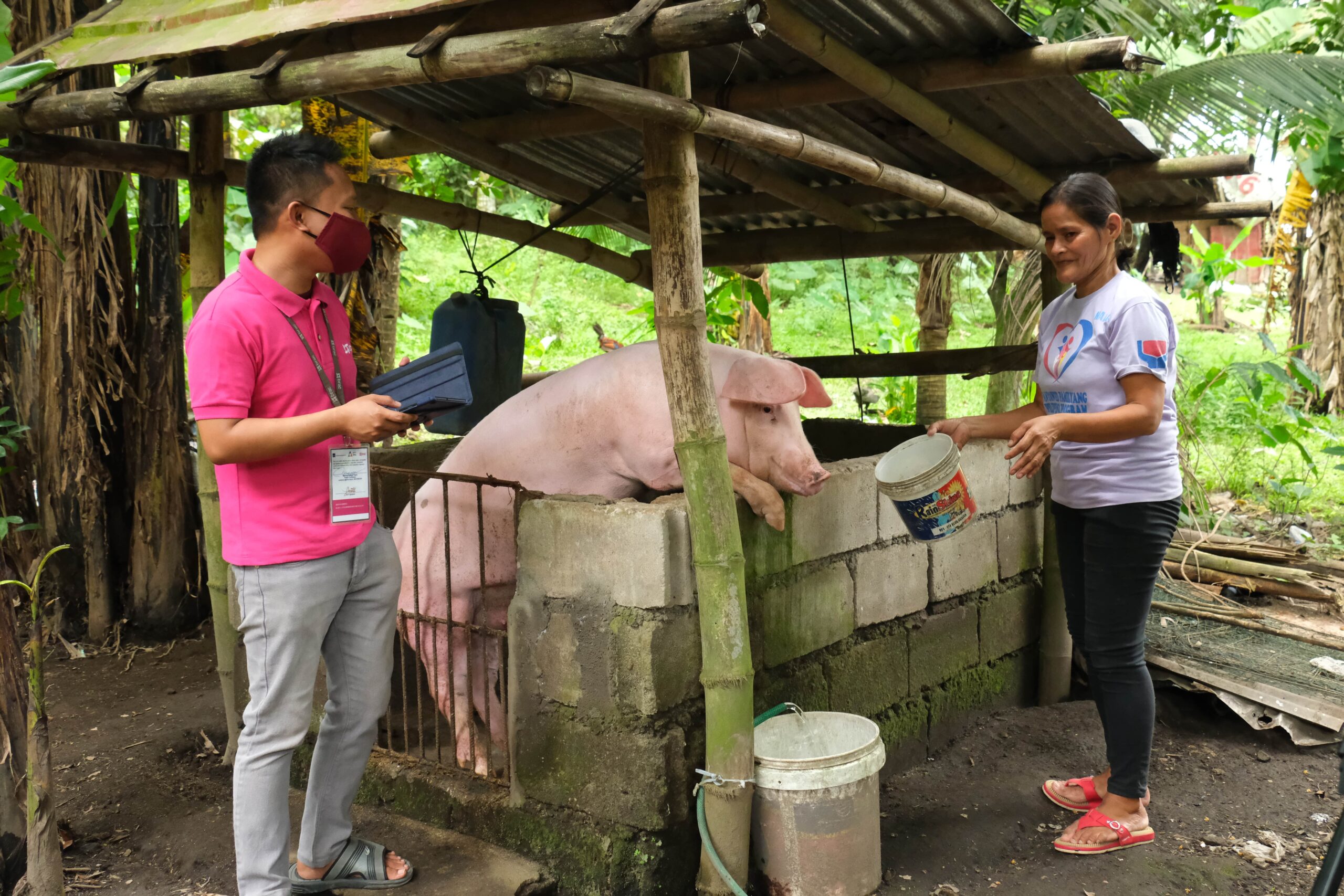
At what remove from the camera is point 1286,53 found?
6.36 m

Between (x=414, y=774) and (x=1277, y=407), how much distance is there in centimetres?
Answer: 1069

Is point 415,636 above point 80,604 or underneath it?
above

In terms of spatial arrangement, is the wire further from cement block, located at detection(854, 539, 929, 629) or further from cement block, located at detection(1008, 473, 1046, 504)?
cement block, located at detection(1008, 473, 1046, 504)

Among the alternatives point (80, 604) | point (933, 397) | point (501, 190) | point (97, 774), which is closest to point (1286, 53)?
point (933, 397)

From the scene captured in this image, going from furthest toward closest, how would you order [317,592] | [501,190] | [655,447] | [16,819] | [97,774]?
[501,190], [97,774], [655,447], [16,819], [317,592]

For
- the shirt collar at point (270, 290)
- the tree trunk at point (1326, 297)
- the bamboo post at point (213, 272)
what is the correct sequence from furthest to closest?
1. the tree trunk at point (1326, 297)
2. the bamboo post at point (213, 272)
3. the shirt collar at point (270, 290)

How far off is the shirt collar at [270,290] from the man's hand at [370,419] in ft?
1.14

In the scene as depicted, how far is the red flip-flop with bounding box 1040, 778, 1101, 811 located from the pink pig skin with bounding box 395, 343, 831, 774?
153 centimetres

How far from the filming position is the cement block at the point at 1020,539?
15.9 feet

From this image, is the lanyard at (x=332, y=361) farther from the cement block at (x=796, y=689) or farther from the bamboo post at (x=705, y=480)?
the cement block at (x=796, y=689)

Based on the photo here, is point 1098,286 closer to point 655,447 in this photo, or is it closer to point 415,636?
point 655,447

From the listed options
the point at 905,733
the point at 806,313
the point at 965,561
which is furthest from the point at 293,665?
the point at 806,313

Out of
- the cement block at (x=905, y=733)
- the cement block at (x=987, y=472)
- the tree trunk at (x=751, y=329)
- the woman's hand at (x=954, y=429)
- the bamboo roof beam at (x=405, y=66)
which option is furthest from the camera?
the tree trunk at (x=751, y=329)

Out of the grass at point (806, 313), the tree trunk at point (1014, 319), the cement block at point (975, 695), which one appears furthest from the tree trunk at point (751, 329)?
the cement block at point (975, 695)
